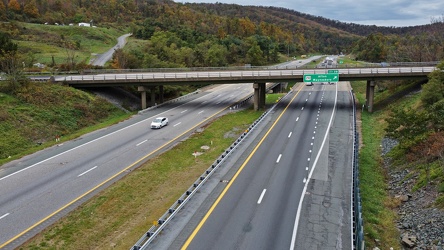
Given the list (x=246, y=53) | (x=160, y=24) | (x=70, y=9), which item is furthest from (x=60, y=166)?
(x=70, y=9)

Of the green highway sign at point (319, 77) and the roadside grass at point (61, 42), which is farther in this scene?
the roadside grass at point (61, 42)

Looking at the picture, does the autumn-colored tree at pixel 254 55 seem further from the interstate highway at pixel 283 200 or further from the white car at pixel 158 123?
the interstate highway at pixel 283 200

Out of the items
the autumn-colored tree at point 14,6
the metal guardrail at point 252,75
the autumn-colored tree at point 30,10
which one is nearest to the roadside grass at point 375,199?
the metal guardrail at point 252,75

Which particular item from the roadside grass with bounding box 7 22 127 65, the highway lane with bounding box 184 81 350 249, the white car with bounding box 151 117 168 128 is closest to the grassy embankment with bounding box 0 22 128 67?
the roadside grass with bounding box 7 22 127 65

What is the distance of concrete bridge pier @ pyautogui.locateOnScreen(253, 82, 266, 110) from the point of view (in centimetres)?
5949

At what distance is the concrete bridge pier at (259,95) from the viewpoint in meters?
59.5

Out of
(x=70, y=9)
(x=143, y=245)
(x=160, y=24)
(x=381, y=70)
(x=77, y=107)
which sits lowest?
(x=143, y=245)

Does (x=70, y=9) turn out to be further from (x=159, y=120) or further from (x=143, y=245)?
(x=143, y=245)

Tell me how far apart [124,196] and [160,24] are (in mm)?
138933

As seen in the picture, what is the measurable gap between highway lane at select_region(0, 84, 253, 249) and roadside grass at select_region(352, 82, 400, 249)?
67.4 feet

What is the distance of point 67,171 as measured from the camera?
32.3 m

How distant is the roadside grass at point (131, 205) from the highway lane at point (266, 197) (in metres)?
4.47

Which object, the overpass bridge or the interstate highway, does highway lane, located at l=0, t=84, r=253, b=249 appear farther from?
the interstate highway

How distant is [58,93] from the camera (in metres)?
56.3
